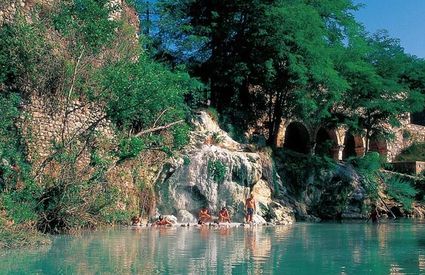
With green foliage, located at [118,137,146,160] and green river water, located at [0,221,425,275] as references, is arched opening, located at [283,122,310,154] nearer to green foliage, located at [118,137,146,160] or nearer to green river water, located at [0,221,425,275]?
green foliage, located at [118,137,146,160]

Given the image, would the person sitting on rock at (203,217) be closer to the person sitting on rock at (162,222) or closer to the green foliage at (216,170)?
the person sitting on rock at (162,222)

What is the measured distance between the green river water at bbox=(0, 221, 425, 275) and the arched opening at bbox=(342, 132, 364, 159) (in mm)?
23653

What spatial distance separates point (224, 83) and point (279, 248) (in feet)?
47.4

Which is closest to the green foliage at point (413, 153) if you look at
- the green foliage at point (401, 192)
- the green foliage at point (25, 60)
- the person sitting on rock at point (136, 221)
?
the green foliage at point (401, 192)

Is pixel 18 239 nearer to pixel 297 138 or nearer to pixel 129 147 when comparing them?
pixel 129 147

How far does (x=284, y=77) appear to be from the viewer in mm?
23969

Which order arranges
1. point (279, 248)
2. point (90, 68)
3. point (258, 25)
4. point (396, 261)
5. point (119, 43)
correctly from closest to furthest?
1. point (396, 261)
2. point (279, 248)
3. point (90, 68)
4. point (119, 43)
5. point (258, 25)

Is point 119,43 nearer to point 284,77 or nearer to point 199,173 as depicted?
point 199,173

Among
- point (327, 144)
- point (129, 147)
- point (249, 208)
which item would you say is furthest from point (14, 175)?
point (327, 144)

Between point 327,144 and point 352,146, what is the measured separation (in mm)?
6687

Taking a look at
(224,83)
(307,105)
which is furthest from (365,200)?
(224,83)

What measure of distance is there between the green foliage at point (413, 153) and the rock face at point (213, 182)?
58.9ft

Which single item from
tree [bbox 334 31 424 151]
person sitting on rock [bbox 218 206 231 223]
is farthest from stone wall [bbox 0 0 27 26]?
tree [bbox 334 31 424 151]

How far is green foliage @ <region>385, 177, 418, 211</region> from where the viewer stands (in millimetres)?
25781
